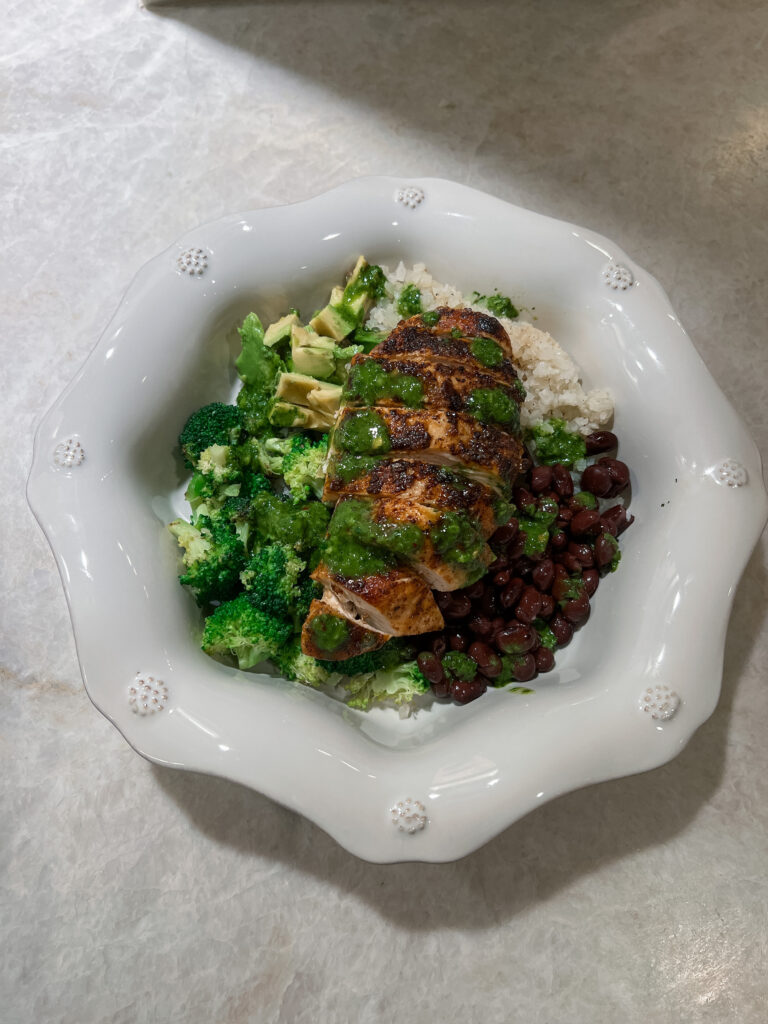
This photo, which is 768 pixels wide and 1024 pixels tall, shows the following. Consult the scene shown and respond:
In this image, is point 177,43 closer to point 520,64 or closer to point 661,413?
point 520,64

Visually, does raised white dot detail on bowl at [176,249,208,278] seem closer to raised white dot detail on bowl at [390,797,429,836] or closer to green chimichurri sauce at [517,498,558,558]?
green chimichurri sauce at [517,498,558,558]

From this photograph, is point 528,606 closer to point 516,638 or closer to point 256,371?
point 516,638

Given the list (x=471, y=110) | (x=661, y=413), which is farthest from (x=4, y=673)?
(x=471, y=110)

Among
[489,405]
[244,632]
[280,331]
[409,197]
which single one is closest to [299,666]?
[244,632]

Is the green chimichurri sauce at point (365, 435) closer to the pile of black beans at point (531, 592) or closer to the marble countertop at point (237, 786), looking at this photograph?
the pile of black beans at point (531, 592)

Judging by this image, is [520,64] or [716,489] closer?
[716,489]

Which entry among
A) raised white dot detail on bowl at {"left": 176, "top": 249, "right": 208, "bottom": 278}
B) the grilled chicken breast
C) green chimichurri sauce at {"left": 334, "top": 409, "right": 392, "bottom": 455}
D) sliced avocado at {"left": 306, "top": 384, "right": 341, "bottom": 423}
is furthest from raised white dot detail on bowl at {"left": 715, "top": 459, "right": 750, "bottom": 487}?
raised white dot detail on bowl at {"left": 176, "top": 249, "right": 208, "bottom": 278}

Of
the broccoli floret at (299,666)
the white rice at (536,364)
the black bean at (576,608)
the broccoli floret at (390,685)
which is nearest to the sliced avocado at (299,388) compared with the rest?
the white rice at (536,364)
